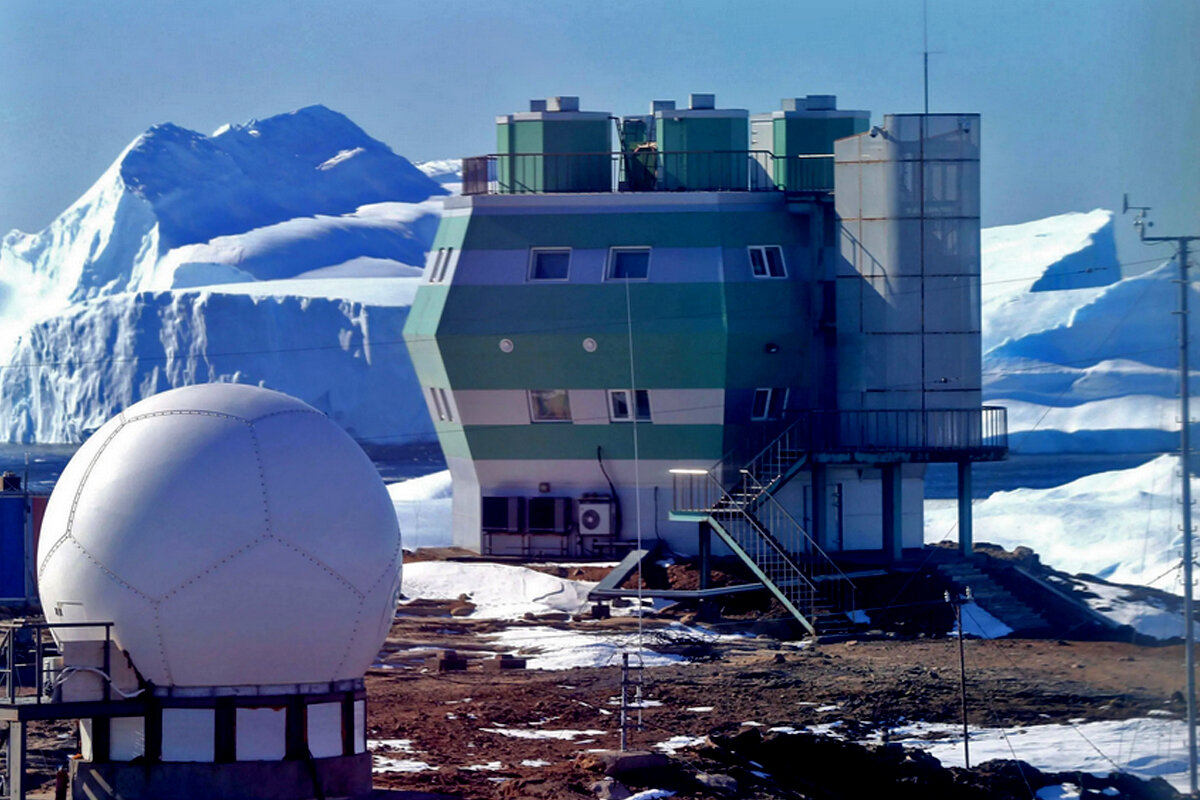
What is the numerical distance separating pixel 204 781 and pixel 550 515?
20.2m

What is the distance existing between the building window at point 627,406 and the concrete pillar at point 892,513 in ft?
13.8

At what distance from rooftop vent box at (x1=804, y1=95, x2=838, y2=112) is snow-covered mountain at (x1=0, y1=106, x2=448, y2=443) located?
64.7 metres

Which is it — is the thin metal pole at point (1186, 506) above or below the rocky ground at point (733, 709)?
above

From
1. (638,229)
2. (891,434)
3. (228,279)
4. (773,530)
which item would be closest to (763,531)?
(773,530)

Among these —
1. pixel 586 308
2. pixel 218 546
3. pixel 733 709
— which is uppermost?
pixel 586 308

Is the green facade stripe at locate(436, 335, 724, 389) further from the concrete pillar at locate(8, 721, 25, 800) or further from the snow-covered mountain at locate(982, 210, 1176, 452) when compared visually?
the snow-covered mountain at locate(982, 210, 1176, 452)

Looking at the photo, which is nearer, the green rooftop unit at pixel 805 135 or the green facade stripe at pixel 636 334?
the green facade stripe at pixel 636 334

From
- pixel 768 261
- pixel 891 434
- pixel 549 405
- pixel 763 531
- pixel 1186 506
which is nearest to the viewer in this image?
pixel 1186 506

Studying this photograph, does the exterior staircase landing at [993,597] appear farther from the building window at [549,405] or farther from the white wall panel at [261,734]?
the white wall panel at [261,734]

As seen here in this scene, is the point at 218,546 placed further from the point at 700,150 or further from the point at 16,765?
the point at 700,150

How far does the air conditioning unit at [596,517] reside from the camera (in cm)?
3838

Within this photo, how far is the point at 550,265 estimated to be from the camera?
38.2 m

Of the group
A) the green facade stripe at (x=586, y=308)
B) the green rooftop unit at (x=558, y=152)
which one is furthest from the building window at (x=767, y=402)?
the green rooftop unit at (x=558, y=152)

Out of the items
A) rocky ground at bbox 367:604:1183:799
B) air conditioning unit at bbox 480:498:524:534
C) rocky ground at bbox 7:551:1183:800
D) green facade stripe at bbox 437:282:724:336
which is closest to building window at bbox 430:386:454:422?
green facade stripe at bbox 437:282:724:336
